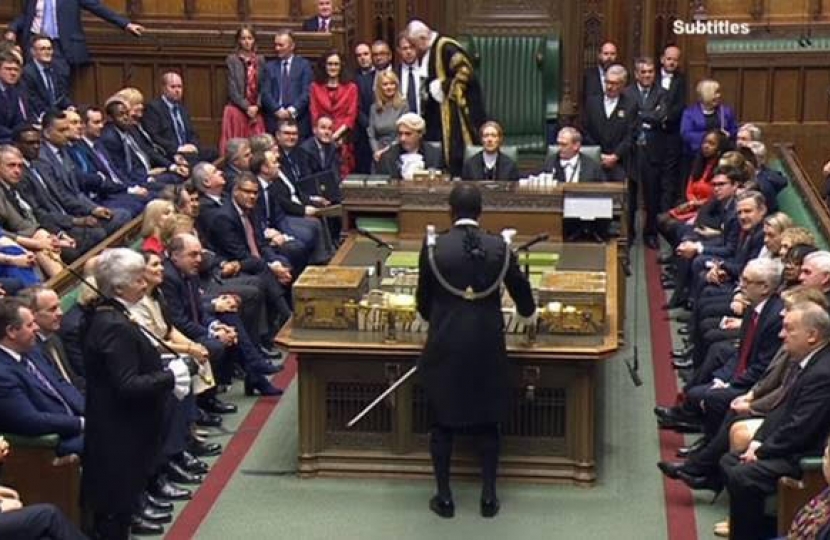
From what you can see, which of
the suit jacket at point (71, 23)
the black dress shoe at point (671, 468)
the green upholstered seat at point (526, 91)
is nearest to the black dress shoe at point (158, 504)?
the black dress shoe at point (671, 468)

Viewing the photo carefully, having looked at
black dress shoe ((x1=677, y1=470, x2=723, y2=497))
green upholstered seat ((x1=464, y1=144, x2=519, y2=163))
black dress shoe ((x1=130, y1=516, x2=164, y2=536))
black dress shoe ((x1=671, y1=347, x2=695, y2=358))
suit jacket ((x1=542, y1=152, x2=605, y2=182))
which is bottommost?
black dress shoe ((x1=130, y1=516, x2=164, y2=536))

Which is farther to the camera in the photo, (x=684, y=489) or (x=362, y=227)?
(x=362, y=227)

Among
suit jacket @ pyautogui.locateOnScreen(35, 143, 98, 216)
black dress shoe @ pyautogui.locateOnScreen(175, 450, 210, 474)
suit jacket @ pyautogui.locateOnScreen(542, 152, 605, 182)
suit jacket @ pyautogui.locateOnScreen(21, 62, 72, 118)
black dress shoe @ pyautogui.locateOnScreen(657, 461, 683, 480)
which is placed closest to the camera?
black dress shoe @ pyautogui.locateOnScreen(657, 461, 683, 480)

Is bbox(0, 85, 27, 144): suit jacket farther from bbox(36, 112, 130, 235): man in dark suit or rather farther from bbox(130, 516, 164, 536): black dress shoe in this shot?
bbox(130, 516, 164, 536): black dress shoe

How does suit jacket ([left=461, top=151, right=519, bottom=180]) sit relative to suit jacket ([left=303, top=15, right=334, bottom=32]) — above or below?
below

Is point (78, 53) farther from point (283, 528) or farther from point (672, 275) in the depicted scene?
point (283, 528)

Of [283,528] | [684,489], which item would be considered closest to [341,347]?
[283,528]

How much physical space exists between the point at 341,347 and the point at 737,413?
1995 mm

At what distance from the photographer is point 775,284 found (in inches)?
331

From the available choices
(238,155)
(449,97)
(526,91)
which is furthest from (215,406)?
(526,91)

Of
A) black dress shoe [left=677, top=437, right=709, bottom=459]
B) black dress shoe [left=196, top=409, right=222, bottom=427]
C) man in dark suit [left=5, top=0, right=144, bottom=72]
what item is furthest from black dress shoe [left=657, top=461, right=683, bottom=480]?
man in dark suit [left=5, top=0, right=144, bottom=72]

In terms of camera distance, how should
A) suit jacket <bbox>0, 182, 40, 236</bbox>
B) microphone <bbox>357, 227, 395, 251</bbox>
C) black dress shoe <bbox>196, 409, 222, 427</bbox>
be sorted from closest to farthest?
black dress shoe <bbox>196, 409, 222, 427</bbox> → microphone <bbox>357, 227, 395, 251</bbox> → suit jacket <bbox>0, 182, 40, 236</bbox>

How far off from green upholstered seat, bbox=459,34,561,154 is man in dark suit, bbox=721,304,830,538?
25.7ft

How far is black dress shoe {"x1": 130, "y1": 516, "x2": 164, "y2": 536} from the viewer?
7934 mm
